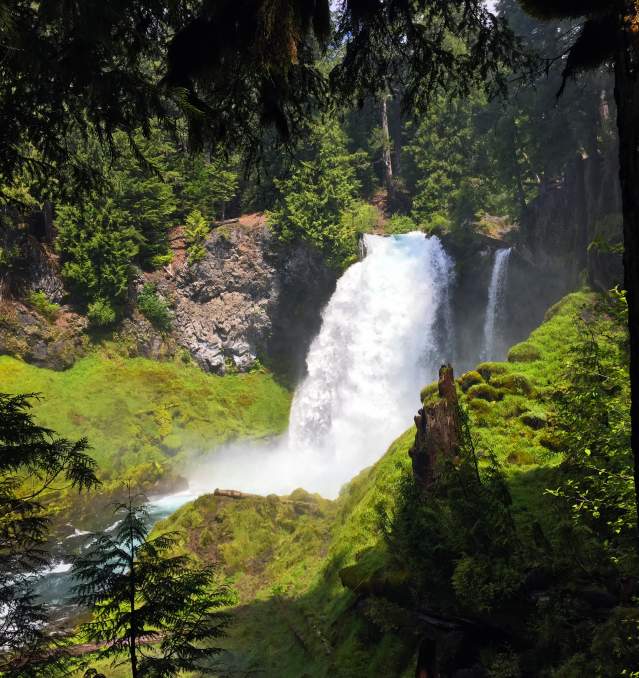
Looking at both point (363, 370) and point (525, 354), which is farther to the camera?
point (363, 370)

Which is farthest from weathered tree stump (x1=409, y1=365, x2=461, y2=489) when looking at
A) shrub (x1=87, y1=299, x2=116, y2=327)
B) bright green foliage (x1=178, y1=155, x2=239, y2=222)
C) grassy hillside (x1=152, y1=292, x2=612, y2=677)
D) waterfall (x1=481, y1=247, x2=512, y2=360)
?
bright green foliage (x1=178, y1=155, x2=239, y2=222)

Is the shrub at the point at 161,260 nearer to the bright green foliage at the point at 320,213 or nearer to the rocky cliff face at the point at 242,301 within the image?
the rocky cliff face at the point at 242,301

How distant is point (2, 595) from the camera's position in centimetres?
510

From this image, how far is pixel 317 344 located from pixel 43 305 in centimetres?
1527

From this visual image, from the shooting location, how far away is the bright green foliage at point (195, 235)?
110ft

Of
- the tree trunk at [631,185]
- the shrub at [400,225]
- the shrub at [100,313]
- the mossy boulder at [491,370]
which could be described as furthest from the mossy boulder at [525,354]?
the shrub at [100,313]

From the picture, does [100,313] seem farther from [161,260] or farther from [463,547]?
[463,547]

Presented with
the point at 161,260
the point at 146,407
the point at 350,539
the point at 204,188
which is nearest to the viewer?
the point at 350,539

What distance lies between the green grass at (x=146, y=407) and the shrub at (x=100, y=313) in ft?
6.52

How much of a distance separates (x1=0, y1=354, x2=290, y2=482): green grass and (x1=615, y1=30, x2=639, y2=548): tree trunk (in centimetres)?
2506

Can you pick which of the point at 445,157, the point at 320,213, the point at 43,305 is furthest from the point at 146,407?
the point at 445,157

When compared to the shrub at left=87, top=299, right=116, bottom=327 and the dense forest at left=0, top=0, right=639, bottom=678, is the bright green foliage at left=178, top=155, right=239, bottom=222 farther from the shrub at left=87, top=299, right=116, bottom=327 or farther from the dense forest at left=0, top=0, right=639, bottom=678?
the shrub at left=87, top=299, right=116, bottom=327

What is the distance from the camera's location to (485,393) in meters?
13.5

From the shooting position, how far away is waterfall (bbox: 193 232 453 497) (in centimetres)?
2841
